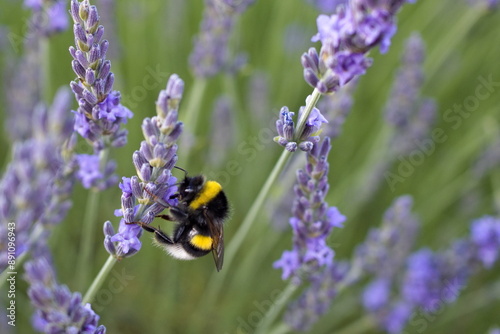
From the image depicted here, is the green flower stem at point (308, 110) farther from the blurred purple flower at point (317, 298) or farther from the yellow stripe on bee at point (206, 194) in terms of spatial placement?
the blurred purple flower at point (317, 298)

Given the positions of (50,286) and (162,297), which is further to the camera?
(162,297)

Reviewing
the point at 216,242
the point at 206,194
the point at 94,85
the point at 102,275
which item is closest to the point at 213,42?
the point at 206,194

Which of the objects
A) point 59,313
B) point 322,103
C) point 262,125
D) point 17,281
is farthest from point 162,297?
point 59,313

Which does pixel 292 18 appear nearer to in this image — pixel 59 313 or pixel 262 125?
pixel 262 125

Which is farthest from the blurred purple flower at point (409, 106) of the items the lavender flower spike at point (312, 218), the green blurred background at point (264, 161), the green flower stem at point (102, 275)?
the green flower stem at point (102, 275)

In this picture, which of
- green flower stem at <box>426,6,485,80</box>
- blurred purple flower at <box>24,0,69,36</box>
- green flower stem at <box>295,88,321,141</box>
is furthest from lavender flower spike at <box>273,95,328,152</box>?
green flower stem at <box>426,6,485,80</box>

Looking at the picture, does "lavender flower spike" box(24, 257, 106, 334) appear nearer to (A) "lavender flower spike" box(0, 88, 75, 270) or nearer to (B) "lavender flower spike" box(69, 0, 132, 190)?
(A) "lavender flower spike" box(0, 88, 75, 270)
